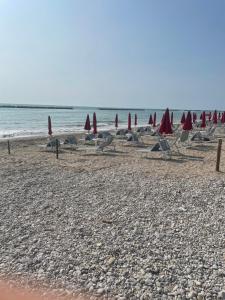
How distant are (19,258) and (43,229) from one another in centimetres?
101

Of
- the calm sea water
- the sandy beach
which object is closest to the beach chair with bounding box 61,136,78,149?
the sandy beach

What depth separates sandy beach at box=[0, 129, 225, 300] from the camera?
12.9 ft

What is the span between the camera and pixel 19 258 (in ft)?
14.7

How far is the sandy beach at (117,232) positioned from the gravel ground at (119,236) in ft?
0.04

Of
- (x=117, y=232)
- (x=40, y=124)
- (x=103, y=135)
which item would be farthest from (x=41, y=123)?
(x=117, y=232)

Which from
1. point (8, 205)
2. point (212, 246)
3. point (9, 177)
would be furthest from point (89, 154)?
point (212, 246)

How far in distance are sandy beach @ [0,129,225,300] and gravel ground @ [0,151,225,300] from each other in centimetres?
1

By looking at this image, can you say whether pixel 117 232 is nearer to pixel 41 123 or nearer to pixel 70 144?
pixel 70 144

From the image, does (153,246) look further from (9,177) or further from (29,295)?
(9,177)

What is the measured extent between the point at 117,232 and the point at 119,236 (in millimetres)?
164

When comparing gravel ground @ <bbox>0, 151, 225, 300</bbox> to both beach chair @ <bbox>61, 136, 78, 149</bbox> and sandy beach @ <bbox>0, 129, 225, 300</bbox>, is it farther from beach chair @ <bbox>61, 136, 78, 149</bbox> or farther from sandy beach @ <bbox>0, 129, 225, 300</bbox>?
beach chair @ <bbox>61, 136, 78, 149</bbox>

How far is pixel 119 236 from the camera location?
5.17m

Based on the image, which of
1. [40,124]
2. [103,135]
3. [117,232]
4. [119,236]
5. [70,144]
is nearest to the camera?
[119,236]

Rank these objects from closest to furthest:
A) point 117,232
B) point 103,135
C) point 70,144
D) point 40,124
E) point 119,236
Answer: point 119,236
point 117,232
point 70,144
point 103,135
point 40,124
